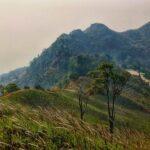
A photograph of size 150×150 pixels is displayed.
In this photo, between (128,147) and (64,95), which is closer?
(128,147)

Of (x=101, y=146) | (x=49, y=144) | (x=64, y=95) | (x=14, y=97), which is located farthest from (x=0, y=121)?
(x=64, y=95)

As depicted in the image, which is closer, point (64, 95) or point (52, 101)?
point (52, 101)

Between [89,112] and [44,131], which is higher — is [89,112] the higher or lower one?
the lower one

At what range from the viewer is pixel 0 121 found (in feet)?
33.3

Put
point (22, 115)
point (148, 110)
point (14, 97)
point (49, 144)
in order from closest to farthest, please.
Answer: point (49, 144) < point (22, 115) < point (14, 97) < point (148, 110)

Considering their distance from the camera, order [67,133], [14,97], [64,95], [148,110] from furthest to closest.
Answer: [148,110] → [64,95] → [14,97] → [67,133]

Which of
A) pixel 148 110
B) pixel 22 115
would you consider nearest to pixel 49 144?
pixel 22 115

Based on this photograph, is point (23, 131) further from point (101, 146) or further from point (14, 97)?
point (14, 97)

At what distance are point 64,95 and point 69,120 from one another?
135 meters

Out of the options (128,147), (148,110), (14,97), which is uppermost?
(128,147)

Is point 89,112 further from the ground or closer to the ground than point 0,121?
closer to the ground

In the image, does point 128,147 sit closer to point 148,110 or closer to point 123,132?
point 123,132

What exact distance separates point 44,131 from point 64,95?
135 metres

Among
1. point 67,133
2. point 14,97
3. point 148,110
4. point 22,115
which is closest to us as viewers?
point 67,133
